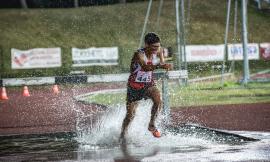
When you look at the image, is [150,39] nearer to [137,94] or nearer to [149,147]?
[137,94]

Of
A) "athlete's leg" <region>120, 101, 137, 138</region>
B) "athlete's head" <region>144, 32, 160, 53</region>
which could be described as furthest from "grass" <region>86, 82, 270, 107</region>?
"athlete's head" <region>144, 32, 160, 53</region>

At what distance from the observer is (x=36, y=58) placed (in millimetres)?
40688

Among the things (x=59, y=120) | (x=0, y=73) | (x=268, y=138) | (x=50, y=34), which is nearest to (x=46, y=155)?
(x=268, y=138)

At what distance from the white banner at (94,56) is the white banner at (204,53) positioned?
4.82 metres

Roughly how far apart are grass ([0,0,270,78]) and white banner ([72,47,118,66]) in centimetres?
65

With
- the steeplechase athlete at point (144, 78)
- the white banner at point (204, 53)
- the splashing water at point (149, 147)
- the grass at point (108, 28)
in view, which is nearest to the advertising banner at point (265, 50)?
the grass at point (108, 28)

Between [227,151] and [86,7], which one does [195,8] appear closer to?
[86,7]

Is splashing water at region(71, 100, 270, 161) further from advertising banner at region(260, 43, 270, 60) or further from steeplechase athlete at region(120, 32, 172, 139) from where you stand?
advertising banner at region(260, 43, 270, 60)

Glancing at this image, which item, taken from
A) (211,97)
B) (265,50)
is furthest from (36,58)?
(211,97)

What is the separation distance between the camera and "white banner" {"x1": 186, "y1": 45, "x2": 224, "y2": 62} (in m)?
41.0

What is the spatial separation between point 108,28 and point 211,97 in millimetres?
31389

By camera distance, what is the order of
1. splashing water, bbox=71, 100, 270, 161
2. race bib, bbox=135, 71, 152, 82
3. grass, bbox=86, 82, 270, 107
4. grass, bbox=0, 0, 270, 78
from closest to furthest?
splashing water, bbox=71, 100, 270, 161 < race bib, bbox=135, 71, 152, 82 < grass, bbox=86, 82, 270, 107 < grass, bbox=0, 0, 270, 78

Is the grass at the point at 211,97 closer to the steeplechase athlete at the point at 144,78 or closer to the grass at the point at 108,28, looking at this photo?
the steeplechase athlete at the point at 144,78

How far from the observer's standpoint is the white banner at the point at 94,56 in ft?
135
